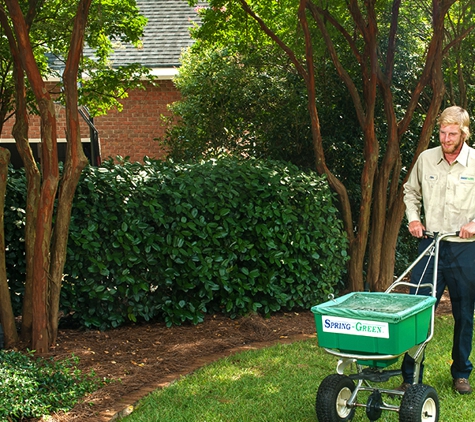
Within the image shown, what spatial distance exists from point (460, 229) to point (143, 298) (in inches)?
142

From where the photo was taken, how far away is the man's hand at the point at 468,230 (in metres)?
4.80

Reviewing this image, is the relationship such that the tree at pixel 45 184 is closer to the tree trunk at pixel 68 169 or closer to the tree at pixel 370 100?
the tree trunk at pixel 68 169

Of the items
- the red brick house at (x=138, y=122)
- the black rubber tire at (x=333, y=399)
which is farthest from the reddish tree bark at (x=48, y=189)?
the red brick house at (x=138, y=122)

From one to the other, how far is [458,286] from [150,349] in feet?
9.77

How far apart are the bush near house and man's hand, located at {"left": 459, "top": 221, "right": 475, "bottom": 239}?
3111 mm

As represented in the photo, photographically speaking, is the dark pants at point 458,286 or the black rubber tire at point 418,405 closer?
the black rubber tire at point 418,405

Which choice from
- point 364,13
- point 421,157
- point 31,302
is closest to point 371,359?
point 421,157

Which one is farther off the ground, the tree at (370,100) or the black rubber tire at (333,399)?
the tree at (370,100)

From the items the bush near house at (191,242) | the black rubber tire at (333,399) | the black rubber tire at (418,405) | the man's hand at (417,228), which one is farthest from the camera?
the bush near house at (191,242)

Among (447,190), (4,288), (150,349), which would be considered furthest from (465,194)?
(4,288)

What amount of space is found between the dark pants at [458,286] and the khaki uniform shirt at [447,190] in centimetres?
11

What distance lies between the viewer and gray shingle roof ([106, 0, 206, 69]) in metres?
17.0

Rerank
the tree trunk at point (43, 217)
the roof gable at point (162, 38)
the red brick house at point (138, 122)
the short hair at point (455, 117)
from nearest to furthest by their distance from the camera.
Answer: the short hair at point (455, 117) → the tree trunk at point (43, 217) → the red brick house at point (138, 122) → the roof gable at point (162, 38)

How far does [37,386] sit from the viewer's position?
502cm
